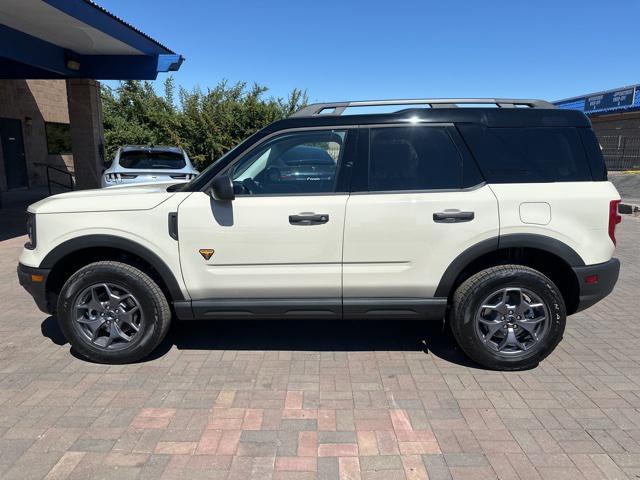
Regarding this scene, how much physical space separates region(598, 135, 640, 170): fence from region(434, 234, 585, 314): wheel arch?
73.4 feet

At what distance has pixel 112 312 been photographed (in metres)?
3.65

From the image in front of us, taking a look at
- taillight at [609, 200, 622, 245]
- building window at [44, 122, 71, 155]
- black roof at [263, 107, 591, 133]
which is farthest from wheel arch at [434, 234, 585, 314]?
building window at [44, 122, 71, 155]

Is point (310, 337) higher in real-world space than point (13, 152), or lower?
lower

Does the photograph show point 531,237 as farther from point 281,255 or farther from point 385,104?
point 281,255

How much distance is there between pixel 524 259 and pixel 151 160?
856 cm

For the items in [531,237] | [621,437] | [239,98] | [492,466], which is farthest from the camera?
[239,98]

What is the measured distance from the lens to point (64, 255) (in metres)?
3.58

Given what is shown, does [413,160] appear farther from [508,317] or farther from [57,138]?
[57,138]

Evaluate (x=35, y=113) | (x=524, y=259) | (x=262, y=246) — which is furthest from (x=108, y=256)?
(x=35, y=113)

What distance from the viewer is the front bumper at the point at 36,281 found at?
3609 mm

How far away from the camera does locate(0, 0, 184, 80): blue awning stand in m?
8.48

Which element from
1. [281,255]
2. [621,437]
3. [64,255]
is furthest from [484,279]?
[64,255]

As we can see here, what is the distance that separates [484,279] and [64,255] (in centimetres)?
310

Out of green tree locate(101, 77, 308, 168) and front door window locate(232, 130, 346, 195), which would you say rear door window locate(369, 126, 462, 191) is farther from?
green tree locate(101, 77, 308, 168)
